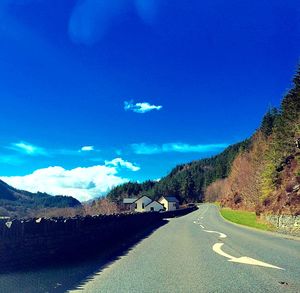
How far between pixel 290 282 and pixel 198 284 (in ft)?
6.57

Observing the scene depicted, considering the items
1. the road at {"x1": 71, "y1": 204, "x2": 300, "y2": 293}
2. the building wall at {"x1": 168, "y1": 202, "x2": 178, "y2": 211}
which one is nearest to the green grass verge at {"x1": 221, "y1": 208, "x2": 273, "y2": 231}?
the road at {"x1": 71, "y1": 204, "x2": 300, "y2": 293}

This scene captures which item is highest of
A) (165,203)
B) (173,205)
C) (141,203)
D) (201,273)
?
(141,203)

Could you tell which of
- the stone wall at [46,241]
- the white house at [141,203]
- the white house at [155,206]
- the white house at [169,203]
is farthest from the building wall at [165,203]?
the stone wall at [46,241]

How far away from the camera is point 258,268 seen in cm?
1079

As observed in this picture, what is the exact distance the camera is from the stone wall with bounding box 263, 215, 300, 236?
30344mm

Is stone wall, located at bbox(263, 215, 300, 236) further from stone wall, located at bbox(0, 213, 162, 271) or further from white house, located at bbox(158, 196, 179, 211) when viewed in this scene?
white house, located at bbox(158, 196, 179, 211)

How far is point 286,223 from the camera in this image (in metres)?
33.3

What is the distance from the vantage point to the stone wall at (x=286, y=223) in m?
30.3

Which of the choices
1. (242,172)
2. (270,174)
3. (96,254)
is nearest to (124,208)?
(242,172)

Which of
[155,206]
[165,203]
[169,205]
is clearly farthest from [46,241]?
[165,203]

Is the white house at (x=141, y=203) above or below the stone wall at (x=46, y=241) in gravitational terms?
above

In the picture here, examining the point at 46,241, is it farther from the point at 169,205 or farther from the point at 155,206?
the point at 169,205

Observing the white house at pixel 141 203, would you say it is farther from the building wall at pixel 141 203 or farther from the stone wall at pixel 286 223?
the stone wall at pixel 286 223

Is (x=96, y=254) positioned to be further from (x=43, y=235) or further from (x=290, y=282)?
(x=290, y=282)
